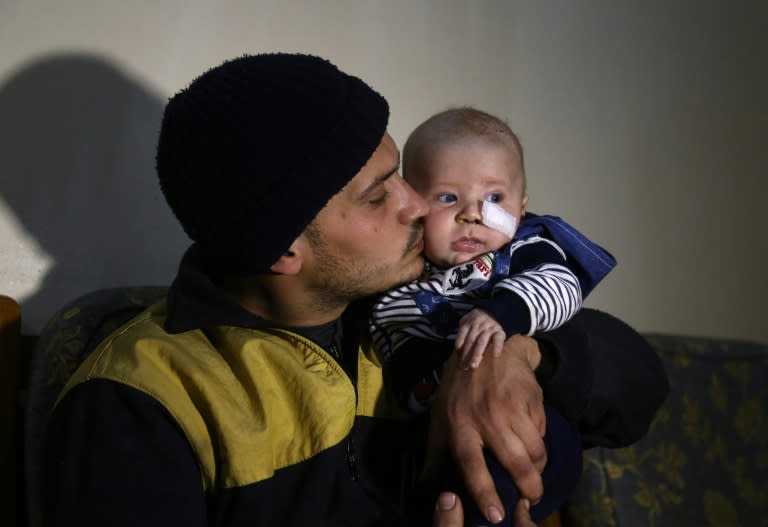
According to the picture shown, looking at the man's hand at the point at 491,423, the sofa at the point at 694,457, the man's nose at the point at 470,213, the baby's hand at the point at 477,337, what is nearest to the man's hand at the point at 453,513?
the man's hand at the point at 491,423

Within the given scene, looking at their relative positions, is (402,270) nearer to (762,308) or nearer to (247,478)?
(247,478)

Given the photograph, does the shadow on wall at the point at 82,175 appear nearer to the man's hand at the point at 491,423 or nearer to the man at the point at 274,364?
the man at the point at 274,364

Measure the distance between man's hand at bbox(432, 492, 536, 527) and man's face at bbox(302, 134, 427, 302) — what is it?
1.30 ft

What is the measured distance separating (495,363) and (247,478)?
461 millimetres

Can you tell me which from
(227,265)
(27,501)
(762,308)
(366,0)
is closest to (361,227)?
(227,265)

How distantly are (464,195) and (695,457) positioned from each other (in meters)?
1.18

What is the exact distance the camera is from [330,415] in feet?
4.18

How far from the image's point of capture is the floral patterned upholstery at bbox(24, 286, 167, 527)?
4.44 ft

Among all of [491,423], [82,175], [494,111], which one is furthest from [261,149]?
[494,111]

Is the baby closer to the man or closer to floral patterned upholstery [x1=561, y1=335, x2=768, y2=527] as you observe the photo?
the man

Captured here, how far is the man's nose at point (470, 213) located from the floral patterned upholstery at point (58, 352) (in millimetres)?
697

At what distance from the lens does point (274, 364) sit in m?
1.31

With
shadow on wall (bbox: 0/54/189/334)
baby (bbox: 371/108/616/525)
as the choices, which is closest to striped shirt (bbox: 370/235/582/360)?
baby (bbox: 371/108/616/525)

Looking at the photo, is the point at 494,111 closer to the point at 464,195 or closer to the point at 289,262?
the point at 464,195
